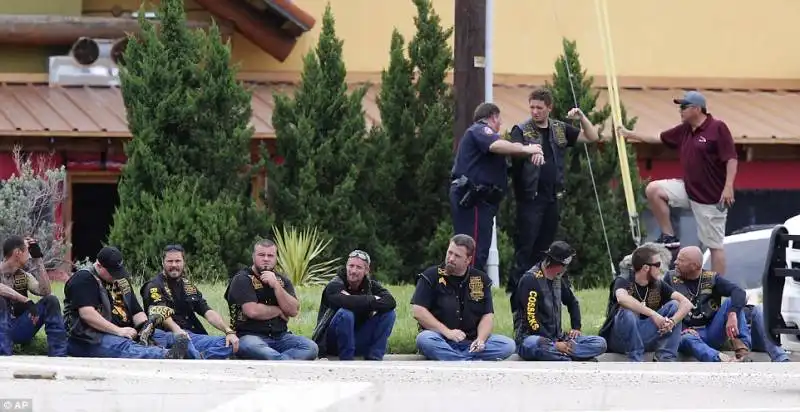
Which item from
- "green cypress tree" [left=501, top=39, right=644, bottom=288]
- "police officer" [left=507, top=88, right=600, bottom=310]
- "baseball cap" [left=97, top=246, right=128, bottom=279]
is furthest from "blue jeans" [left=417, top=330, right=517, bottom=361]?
"green cypress tree" [left=501, top=39, right=644, bottom=288]

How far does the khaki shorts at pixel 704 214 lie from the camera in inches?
587

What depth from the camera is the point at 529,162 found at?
586 inches

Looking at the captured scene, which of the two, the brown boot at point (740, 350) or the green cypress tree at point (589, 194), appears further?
the green cypress tree at point (589, 194)

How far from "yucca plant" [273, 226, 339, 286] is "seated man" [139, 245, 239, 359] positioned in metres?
3.97

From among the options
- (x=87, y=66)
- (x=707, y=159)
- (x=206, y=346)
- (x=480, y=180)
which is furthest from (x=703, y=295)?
(x=87, y=66)

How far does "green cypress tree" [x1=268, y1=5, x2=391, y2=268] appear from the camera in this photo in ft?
63.7

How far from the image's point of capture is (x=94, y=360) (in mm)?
12641

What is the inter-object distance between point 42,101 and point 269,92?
2943 millimetres

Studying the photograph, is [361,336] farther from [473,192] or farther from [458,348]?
[473,192]

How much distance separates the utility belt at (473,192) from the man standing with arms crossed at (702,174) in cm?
129

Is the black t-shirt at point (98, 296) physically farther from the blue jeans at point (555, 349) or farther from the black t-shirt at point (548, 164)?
the black t-shirt at point (548, 164)

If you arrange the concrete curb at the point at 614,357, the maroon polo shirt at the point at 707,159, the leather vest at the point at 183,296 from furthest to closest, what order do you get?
the maroon polo shirt at the point at 707,159 < the concrete curb at the point at 614,357 < the leather vest at the point at 183,296

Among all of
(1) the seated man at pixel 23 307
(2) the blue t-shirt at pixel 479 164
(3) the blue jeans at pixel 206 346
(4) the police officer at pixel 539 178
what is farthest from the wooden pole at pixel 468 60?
(1) the seated man at pixel 23 307

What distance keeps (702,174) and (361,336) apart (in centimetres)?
348
